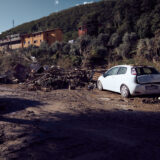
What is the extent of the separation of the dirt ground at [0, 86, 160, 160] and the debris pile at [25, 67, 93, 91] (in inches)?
181

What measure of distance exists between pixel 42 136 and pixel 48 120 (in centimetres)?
110

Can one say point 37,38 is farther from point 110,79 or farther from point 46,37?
point 110,79

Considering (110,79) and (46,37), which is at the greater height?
(46,37)

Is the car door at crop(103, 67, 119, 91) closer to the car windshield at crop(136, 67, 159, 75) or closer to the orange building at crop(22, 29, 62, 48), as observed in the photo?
the car windshield at crop(136, 67, 159, 75)

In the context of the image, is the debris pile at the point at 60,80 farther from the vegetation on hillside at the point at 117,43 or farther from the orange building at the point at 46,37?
the orange building at the point at 46,37

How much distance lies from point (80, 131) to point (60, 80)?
7565 mm

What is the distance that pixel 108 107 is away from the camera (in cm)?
628

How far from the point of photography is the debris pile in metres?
11.2

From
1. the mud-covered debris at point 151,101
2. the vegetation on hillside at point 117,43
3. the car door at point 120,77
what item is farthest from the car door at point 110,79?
the vegetation on hillside at point 117,43

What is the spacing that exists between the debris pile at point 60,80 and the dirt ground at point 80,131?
459cm

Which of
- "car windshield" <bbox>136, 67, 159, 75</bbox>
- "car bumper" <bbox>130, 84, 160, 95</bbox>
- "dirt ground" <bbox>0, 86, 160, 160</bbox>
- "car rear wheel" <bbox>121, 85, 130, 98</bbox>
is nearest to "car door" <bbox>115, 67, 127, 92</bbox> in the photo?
"car rear wheel" <bbox>121, 85, 130, 98</bbox>

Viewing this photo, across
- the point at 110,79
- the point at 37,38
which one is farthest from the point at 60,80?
the point at 37,38

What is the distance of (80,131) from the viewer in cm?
411

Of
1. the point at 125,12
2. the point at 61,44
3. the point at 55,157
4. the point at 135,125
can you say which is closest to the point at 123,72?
the point at 135,125
